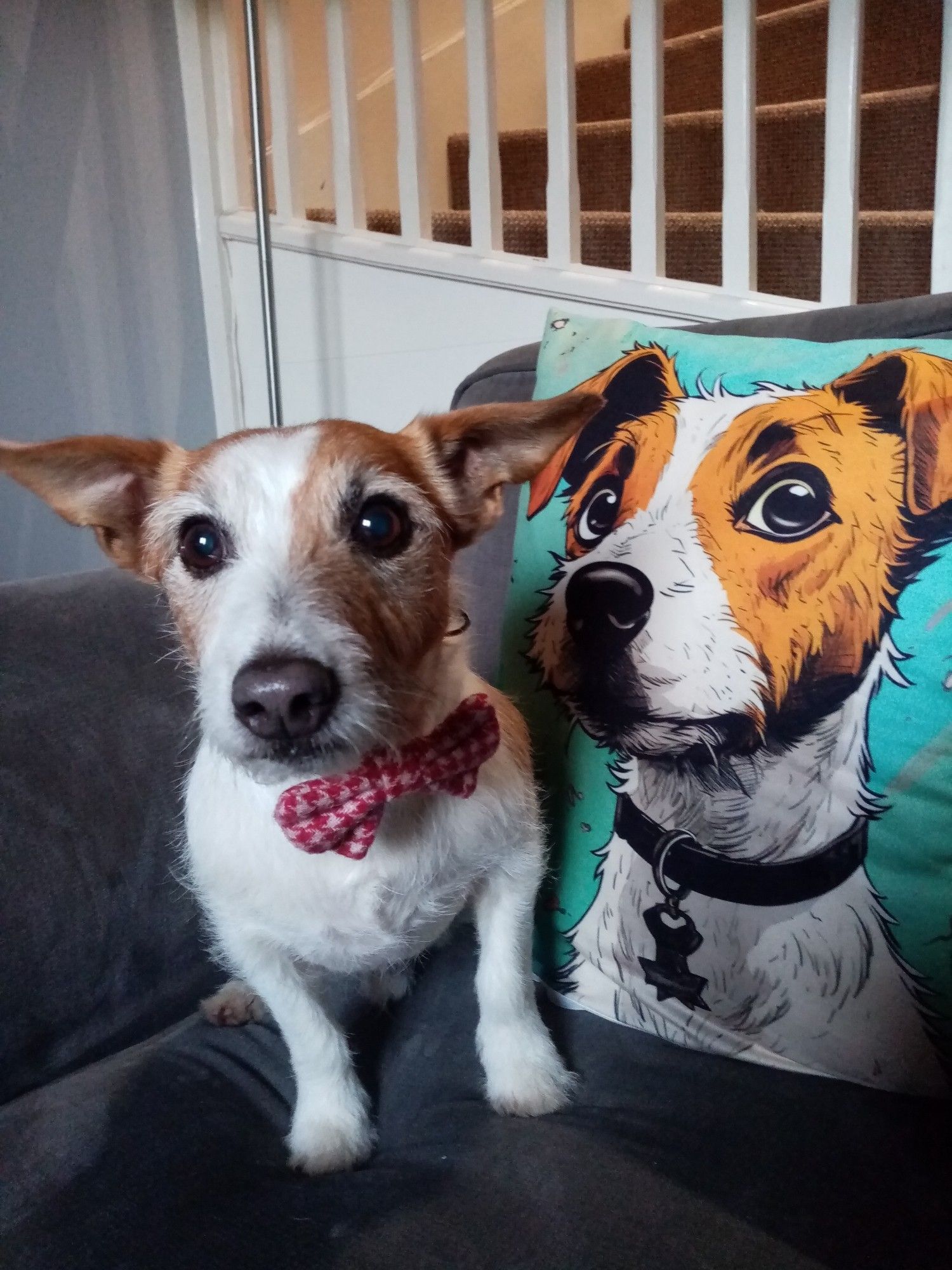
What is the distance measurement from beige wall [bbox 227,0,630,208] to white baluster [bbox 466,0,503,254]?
0.97m

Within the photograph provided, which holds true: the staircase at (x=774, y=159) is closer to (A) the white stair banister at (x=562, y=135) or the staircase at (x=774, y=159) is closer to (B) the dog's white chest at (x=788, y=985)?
(A) the white stair banister at (x=562, y=135)

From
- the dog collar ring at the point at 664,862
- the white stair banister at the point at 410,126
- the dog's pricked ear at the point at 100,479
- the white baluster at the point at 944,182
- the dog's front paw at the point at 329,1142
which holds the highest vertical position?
the white stair banister at the point at 410,126

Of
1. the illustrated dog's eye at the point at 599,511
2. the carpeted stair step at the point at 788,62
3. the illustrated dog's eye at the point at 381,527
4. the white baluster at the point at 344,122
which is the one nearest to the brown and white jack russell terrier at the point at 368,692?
the illustrated dog's eye at the point at 381,527

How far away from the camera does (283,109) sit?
2.22 m

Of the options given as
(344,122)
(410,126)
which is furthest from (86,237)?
(410,126)

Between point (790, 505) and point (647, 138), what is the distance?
1.16 m

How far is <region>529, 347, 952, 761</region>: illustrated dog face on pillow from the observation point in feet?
2.78

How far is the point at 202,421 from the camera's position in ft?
8.45

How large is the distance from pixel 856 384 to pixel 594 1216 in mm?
793

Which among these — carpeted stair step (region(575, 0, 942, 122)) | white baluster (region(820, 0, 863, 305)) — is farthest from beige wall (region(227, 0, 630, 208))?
white baluster (region(820, 0, 863, 305))

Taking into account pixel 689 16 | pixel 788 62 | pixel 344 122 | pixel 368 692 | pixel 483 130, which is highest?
pixel 689 16

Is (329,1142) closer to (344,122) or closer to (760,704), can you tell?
(760,704)

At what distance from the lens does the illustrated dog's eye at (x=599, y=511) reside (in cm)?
104

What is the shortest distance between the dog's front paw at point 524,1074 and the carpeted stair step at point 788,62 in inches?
95.0
